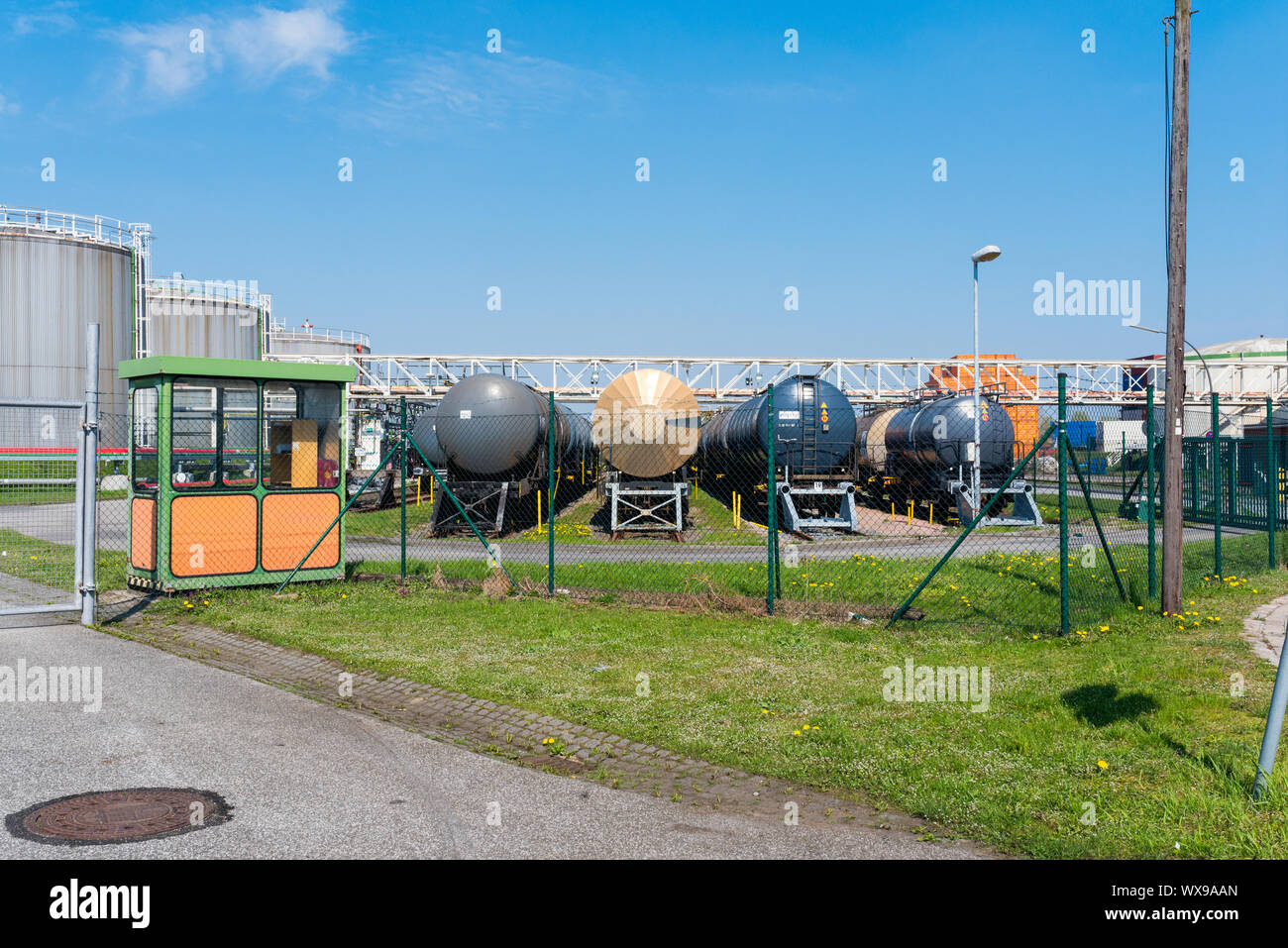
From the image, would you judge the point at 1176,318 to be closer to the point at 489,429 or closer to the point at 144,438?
the point at 144,438

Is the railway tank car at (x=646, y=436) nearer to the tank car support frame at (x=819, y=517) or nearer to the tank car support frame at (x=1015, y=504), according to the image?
the tank car support frame at (x=819, y=517)

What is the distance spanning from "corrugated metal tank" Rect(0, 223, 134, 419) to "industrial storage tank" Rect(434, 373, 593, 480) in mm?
28188

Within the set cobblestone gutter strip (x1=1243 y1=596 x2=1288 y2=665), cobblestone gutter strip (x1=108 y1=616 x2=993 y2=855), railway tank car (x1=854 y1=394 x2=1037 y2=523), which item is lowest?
cobblestone gutter strip (x1=108 y1=616 x2=993 y2=855)

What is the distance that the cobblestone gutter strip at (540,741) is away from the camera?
17.6 feet

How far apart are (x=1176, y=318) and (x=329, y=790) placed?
9.28m

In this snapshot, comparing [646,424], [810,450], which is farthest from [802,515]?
[646,424]

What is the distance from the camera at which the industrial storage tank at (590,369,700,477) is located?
70.2 ft

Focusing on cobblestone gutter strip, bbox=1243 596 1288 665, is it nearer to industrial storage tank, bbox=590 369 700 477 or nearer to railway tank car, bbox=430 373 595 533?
industrial storage tank, bbox=590 369 700 477

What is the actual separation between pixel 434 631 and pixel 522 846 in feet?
18.2

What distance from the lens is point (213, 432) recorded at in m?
11.8

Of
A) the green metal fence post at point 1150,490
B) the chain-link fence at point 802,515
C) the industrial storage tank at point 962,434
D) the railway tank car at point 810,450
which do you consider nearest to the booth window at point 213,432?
the chain-link fence at point 802,515

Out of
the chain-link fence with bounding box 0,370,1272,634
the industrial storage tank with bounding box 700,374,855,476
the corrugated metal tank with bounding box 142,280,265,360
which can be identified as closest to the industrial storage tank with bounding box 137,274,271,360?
the corrugated metal tank with bounding box 142,280,265,360

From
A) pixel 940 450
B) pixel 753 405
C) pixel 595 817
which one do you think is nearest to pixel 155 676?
pixel 595 817

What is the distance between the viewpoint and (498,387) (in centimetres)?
2092
